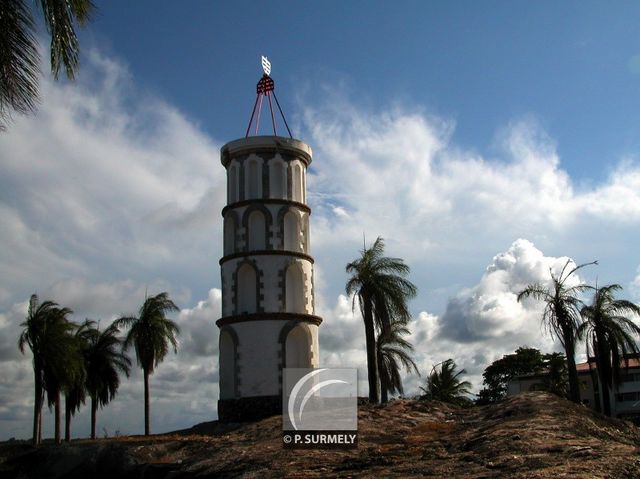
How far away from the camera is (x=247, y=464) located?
21.2 m

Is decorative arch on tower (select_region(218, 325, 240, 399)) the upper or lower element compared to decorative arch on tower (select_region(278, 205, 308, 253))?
lower

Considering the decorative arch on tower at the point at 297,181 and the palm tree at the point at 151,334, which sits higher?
the decorative arch on tower at the point at 297,181

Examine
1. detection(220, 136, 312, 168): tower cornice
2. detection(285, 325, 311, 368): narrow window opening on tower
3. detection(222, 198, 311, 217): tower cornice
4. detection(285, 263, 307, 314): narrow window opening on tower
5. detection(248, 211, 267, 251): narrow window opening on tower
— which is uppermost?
detection(220, 136, 312, 168): tower cornice

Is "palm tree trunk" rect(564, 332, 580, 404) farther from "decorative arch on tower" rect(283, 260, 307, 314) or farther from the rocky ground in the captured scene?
"decorative arch on tower" rect(283, 260, 307, 314)

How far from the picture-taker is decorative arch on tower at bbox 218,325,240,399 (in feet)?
117

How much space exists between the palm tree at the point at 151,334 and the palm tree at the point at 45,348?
5224 millimetres

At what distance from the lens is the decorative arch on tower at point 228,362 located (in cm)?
3553

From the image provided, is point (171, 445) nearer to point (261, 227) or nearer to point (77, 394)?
point (261, 227)

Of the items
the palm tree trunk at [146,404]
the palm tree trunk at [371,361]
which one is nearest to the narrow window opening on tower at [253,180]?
the palm tree trunk at [371,361]

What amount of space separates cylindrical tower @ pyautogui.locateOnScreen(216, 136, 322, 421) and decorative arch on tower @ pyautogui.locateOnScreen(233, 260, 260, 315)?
49mm

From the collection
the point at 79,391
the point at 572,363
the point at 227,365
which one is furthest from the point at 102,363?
the point at 572,363

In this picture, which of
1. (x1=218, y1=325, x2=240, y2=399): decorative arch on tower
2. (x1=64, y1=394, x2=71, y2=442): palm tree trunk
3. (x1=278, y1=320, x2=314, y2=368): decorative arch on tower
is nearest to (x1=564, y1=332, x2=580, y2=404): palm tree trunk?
(x1=278, y1=320, x2=314, y2=368): decorative arch on tower

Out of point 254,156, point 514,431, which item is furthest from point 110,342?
point 514,431
